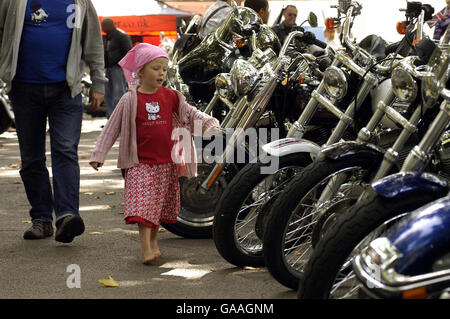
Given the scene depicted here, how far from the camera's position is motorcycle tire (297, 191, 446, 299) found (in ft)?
10.1

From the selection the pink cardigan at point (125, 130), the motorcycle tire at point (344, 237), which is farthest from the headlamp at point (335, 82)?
the motorcycle tire at point (344, 237)

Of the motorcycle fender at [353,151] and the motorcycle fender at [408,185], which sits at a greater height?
the motorcycle fender at [408,185]

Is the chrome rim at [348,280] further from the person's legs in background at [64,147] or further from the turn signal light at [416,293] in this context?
the person's legs in background at [64,147]

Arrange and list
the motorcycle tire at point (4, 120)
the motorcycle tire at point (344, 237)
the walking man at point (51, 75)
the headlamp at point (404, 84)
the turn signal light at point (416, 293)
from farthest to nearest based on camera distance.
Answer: the motorcycle tire at point (4, 120), the walking man at point (51, 75), the headlamp at point (404, 84), the motorcycle tire at point (344, 237), the turn signal light at point (416, 293)

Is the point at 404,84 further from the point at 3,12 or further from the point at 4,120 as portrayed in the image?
the point at 4,120

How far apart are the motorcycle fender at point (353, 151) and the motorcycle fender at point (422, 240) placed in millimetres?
1153

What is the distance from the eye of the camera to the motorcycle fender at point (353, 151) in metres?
4.01

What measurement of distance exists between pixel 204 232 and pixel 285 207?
6.30 ft

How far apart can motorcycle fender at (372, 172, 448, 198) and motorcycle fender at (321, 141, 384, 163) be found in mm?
749

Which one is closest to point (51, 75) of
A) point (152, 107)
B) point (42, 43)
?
point (42, 43)

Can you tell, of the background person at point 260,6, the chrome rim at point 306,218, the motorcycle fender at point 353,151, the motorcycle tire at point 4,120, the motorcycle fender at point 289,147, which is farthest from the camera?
the motorcycle tire at point 4,120

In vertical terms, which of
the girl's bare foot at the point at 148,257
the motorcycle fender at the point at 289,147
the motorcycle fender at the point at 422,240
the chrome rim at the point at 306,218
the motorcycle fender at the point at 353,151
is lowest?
the girl's bare foot at the point at 148,257

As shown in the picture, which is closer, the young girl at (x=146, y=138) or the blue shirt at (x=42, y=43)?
the young girl at (x=146, y=138)

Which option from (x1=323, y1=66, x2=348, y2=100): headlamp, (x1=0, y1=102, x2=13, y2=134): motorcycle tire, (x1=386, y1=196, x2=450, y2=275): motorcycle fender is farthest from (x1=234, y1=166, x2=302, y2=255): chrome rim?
(x1=0, y1=102, x2=13, y2=134): motorcycle tire
